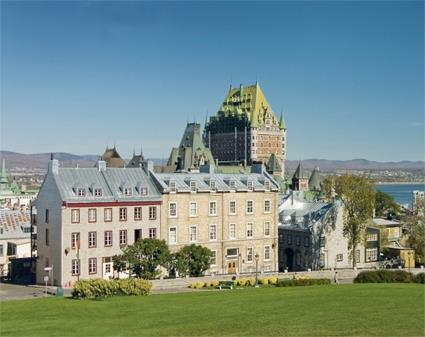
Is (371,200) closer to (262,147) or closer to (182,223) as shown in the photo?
(182,223)

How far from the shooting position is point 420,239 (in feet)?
250

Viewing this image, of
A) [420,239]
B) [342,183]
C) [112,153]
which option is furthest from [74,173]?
[112,153]

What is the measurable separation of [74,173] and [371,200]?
34713mm

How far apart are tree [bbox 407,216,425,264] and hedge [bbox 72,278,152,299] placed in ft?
146

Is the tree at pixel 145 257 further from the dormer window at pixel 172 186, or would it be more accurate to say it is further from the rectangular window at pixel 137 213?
the dormer window at pixel 172 186

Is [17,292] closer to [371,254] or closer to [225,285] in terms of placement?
[225,285]

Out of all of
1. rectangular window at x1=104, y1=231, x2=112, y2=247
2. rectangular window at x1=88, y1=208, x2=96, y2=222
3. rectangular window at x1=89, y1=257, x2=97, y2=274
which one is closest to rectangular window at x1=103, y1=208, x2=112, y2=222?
rectangular window at x1=88, y1=208, x2=96, y2=222

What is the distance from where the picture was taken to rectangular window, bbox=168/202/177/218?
203ft

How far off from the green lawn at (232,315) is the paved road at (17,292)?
6.38 metres

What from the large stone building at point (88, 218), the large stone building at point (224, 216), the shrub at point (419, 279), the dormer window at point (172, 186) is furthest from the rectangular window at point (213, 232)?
the shrub at point (419, 279)

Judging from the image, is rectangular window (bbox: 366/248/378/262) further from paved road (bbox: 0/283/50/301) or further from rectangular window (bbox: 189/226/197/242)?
paved road (bbox: 0/283/50/301)

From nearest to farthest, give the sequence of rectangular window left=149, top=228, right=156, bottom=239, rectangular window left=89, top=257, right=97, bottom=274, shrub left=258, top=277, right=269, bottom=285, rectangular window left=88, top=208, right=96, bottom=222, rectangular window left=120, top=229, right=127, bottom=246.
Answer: shrub left=258, top=277, right=269, bottom=285 < rectangular window left=89, top=257, right=97, bottom=274 < rectangular window left=88, top=208, right=96, bottom=222 < rectangular window left=120, top=229, right=127, bottom=246 < rectangular window left=149, top=228, right=156, bottom=239

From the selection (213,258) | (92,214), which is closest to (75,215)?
(92,214)

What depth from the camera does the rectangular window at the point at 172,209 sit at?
61750 millimetres
